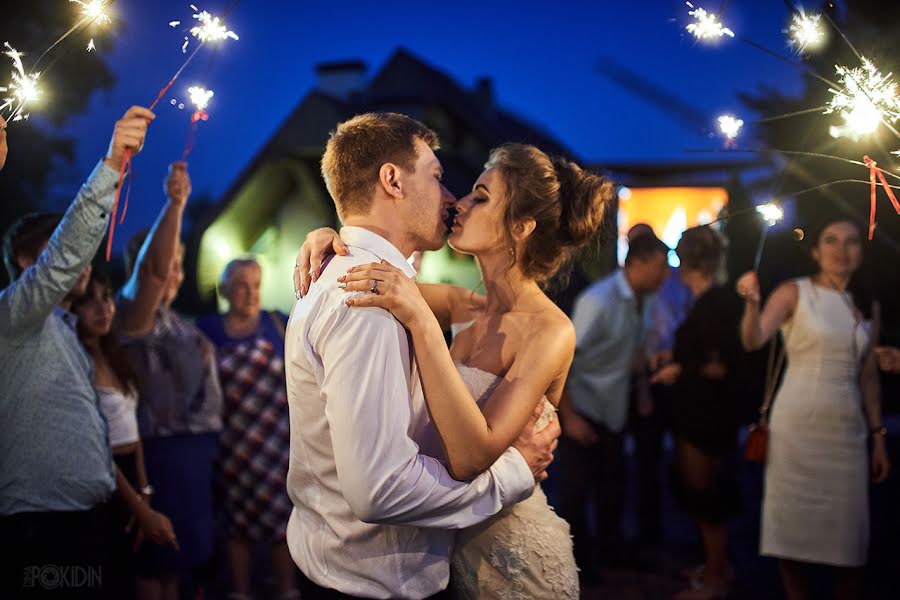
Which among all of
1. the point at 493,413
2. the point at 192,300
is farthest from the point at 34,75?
the point at 192,300

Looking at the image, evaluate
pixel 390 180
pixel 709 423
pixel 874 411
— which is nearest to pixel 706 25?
pixel 390 180

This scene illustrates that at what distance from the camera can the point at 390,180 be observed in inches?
72.8

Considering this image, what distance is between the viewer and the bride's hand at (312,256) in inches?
75.7

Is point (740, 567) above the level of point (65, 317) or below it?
below

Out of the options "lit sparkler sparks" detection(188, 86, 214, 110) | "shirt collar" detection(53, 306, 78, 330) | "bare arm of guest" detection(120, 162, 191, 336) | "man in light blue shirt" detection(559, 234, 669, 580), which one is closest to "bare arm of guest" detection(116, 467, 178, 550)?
"shirt collar" detection(53, 306, 78, 330)

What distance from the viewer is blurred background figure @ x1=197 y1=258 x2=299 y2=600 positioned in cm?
413

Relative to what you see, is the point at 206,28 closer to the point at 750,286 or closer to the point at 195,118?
the point at 195,118

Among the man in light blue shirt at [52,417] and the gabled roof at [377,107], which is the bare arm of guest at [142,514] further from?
the gabled roof at [377,107]

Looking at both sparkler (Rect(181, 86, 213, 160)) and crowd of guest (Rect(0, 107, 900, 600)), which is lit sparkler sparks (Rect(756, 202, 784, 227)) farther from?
sparkler (Rect(181, 86, 213, 160))

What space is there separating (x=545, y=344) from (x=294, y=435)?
2.52 feet

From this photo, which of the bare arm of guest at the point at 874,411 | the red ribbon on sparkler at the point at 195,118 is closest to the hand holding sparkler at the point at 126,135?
the red ribbon on sparkler at the point at 195,118

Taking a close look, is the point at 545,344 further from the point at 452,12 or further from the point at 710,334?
the point at 452,12

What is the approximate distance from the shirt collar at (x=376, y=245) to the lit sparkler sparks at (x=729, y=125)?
1015 mm

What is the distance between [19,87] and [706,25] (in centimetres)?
179
